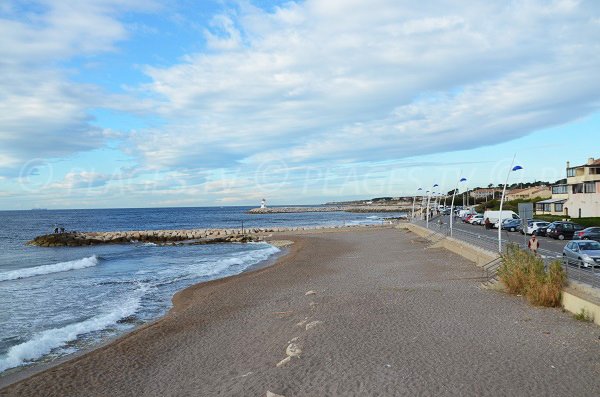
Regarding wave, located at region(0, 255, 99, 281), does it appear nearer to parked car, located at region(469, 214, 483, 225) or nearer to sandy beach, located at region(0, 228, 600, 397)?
sandy beach, located at region(0, 228, 600, 397)

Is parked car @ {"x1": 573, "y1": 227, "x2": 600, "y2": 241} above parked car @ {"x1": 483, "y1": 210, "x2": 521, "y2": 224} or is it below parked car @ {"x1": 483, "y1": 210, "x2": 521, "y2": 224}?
below

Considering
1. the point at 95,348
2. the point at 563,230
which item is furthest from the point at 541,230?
the point at 95,348

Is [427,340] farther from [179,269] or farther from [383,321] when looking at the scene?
[179,269]

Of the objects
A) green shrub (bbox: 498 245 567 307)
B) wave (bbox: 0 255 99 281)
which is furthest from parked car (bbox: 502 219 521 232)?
wave (bbox: 0 255 99 281)

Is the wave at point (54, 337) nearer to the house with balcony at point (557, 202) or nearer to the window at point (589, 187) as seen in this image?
the window at point (589, 187)

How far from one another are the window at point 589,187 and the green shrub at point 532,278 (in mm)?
46460

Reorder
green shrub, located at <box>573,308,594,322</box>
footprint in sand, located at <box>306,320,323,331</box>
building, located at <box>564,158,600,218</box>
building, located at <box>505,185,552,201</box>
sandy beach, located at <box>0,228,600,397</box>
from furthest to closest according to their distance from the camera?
1. building, located at <box>505,185,552,201</box>
2. building, located at <box>564,158,600,218</box>
3. footprint in sand, located at <box>306,320,323,331</box>
4. green shrub, located at <box>573,308,594,322</box>
5. sandy beach, located at <box>0,228,600,397</box>

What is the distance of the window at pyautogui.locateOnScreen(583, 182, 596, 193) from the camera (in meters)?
57.1

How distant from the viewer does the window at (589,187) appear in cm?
5714

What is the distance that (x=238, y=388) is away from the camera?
9.58m

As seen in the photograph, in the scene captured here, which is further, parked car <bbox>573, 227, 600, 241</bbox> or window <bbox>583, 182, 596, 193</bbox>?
window <bbox>583, 182, 596, 193</bbox>

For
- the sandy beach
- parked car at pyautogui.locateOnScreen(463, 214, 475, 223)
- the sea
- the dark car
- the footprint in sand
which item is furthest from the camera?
parked car at pyautogui.locateOnScreen(463, 214, 475, 223)

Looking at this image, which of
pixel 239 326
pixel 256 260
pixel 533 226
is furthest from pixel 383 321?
pixel 533 226

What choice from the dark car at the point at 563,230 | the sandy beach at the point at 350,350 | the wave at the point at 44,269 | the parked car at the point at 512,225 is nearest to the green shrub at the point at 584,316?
the sandy beach at the point at 350,350
